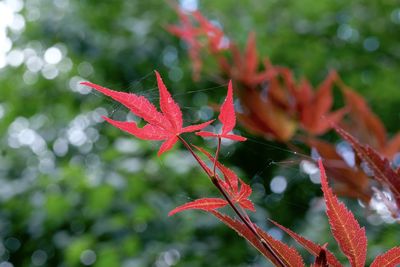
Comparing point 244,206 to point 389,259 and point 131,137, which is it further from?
point 131,137

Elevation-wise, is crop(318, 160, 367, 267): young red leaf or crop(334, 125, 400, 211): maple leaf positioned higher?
crop(318, 160, 367, 267): young red leaf

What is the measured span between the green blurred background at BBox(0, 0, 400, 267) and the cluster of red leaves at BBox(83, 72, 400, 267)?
713 millimetres

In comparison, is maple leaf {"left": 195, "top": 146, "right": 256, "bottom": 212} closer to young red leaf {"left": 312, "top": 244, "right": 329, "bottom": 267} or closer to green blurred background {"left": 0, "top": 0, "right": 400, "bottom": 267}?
young red leaf {"left": 312, "top": 244, "right": 329, "bottom": 267}

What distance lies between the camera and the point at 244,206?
10.1 inches

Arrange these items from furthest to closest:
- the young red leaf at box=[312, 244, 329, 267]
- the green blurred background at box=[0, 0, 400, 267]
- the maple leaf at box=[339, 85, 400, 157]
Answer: the green blurred background at box=[0, 0, 400, 267] → the maple leaf at box=[339, 85, 400, 157] → the young red leaf at box=[312, 244, 329, 267]

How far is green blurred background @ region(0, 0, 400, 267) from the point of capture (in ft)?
3.76

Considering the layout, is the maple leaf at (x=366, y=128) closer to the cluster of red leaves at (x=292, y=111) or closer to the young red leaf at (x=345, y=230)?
the cluster of red leaves at (x=292, y=111)

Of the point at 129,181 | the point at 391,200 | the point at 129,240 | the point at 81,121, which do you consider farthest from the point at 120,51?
the point at 391,200

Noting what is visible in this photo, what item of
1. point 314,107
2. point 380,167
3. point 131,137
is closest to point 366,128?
point 314,107

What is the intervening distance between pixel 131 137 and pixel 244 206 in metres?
1.48

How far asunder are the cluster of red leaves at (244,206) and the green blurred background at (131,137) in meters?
0.71

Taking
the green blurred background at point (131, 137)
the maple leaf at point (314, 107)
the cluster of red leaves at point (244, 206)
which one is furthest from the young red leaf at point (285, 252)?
the green blurred background at point (131, 137)

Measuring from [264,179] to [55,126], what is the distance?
69cm

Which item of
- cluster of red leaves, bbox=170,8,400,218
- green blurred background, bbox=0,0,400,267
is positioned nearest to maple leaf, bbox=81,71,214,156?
cluster of red leaves, bbox=170,8,400,218
